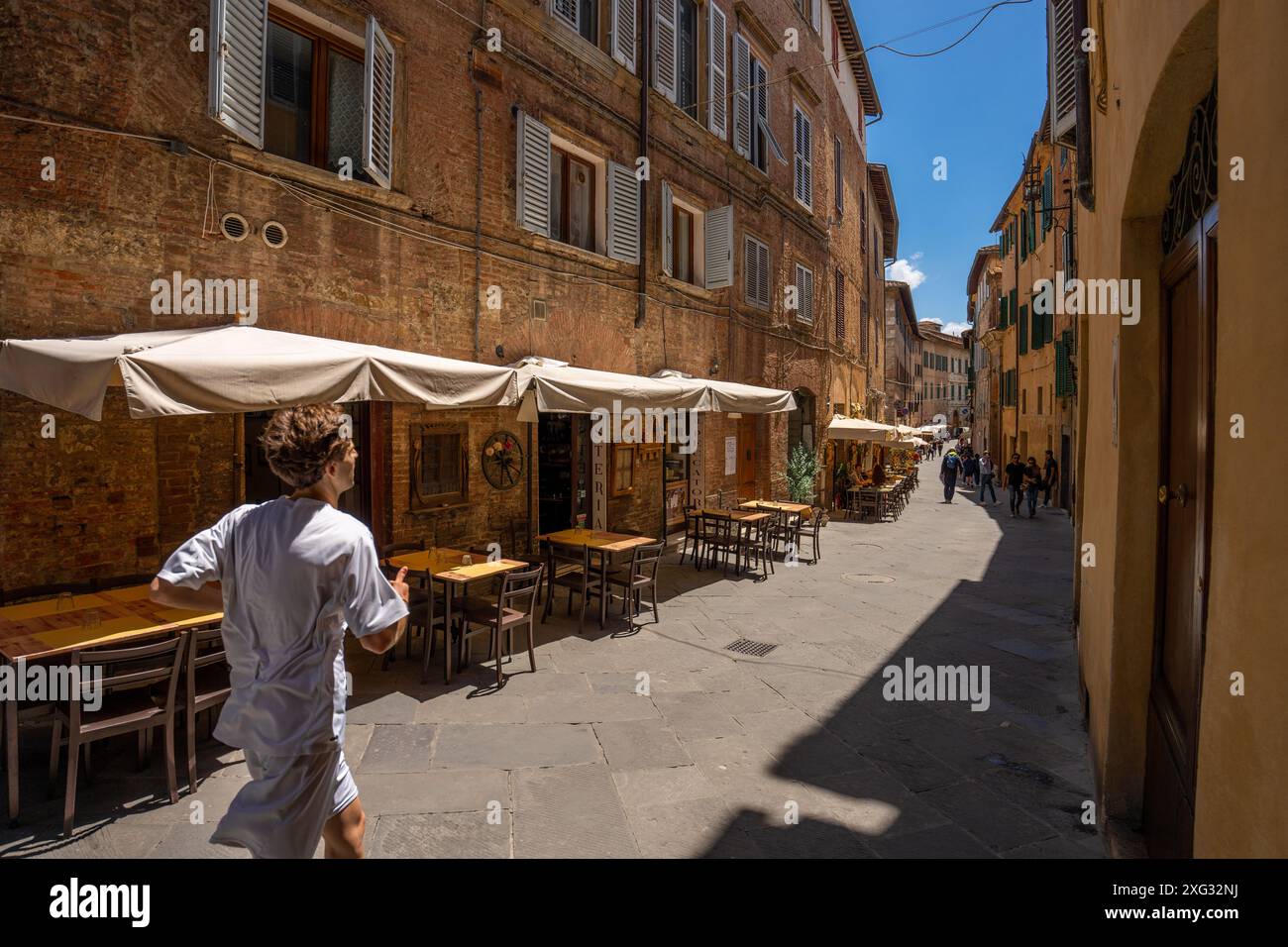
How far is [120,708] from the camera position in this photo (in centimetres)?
367

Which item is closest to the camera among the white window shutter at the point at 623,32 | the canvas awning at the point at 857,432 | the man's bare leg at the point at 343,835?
the man's bare leg at the point at 343,835

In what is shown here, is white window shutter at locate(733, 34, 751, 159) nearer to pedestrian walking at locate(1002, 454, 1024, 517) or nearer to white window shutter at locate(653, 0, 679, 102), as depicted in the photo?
white window shutter at locate(653, 0, 679, 102)

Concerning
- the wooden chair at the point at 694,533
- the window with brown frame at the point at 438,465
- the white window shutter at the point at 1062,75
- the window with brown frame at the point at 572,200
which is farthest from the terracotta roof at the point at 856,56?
the window with brown frame at the point at 438,465

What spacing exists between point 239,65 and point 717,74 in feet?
30.4

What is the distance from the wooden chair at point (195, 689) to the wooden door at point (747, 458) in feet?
38.7

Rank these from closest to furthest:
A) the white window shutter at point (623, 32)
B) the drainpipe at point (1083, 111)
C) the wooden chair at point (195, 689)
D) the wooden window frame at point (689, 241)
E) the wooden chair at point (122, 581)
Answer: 1. the wooden chair at point (195, 689)
2. the drainpipe at point (1083, 111)
3. the wooden chair at point (122, 581)
4. the white window shutter at point (623, 32)
5. the wooden window frame at point (689, 241)

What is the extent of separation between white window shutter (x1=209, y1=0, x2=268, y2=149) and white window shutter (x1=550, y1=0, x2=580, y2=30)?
4276mm

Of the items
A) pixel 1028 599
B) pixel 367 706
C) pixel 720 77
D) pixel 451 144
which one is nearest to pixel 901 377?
pixel 720 77

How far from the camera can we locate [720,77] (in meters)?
12.7

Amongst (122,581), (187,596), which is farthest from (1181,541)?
(122,581)

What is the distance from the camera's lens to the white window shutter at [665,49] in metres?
11.1

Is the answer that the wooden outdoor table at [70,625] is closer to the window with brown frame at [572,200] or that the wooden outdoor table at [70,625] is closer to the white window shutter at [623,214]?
the window with brown frame at [572,200]

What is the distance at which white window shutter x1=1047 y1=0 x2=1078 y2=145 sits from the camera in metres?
5.61

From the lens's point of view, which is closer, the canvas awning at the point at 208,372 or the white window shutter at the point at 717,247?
the canvas awning at the point at 208,372
